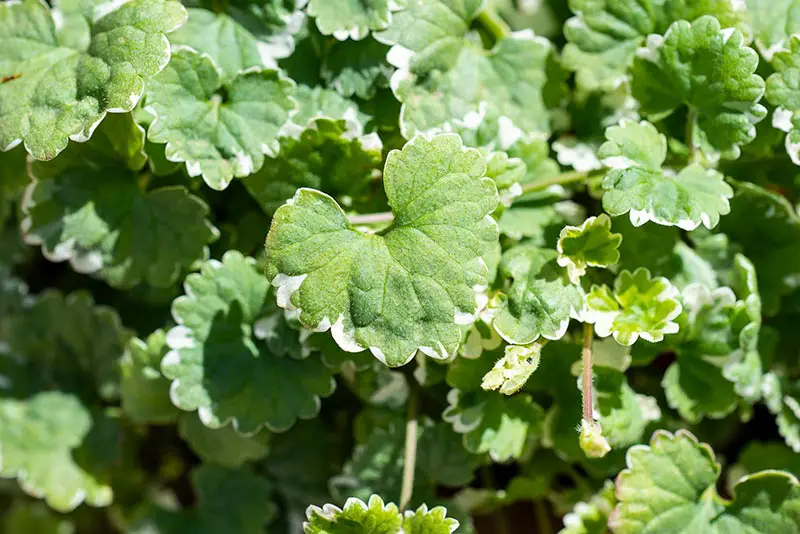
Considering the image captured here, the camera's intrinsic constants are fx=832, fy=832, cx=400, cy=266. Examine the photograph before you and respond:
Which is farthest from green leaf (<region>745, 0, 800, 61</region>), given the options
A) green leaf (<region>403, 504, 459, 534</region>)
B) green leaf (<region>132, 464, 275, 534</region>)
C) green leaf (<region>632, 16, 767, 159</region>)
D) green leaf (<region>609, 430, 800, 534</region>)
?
green leaf (<region>132, 464, 275, 534</region>)

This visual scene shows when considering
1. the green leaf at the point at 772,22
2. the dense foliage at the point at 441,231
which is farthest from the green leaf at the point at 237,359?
the green leaf at the point at 772,22

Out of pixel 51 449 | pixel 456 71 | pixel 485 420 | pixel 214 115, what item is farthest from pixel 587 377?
pixel 51 449

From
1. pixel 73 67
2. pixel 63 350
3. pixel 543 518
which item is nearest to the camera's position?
pixel 73 67

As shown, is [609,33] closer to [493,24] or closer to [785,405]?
[493,24]

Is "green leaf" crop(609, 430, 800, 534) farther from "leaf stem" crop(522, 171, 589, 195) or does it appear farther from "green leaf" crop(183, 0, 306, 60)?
"green leaf" crop(183, 0, 306, 60)

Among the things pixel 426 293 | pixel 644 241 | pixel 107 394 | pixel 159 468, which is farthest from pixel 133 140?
pixel 159 468

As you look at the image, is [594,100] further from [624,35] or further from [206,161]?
[206,161]

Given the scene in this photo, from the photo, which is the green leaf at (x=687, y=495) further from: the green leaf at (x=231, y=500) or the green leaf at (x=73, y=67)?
the green leaf at (x=73, y=67)
